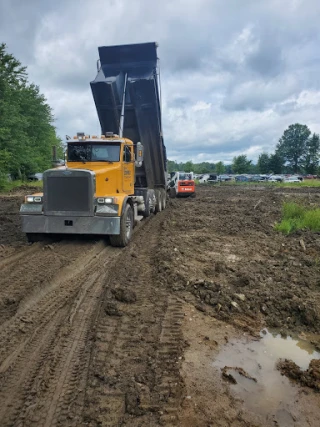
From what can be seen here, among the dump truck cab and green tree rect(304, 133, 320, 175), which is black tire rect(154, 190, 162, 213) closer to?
the dump truck cab

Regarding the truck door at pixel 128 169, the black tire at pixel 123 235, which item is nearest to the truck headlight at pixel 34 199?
the black tire at pixel 123 235

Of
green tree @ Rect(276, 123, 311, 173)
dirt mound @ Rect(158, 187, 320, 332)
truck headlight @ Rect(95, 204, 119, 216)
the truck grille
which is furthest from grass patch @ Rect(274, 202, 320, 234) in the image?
green tree @ Rect(276, 123, 311, 173)

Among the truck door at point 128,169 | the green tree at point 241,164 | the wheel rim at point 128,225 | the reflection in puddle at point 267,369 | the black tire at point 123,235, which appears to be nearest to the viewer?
the reflection in puddle at point 267,369

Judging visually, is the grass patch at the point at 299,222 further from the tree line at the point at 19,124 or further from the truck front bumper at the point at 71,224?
the tree line at the point at 19,124

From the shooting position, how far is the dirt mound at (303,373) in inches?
132

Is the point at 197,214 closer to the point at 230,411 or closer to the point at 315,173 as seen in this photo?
the point at 230,411

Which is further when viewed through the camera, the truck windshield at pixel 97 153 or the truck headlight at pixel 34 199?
the truck windshield at pixel 97 153

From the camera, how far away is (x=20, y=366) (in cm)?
339

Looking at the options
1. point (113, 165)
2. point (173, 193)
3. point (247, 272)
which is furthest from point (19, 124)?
point (247, 272)

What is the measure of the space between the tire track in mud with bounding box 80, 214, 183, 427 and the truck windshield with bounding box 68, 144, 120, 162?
441 centimetres

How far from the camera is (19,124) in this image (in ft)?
97.9

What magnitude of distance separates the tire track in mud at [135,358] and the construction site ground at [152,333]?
0.04 feet

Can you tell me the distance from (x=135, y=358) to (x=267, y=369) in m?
1.34

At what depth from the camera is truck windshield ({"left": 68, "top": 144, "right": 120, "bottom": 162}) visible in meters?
9.54
